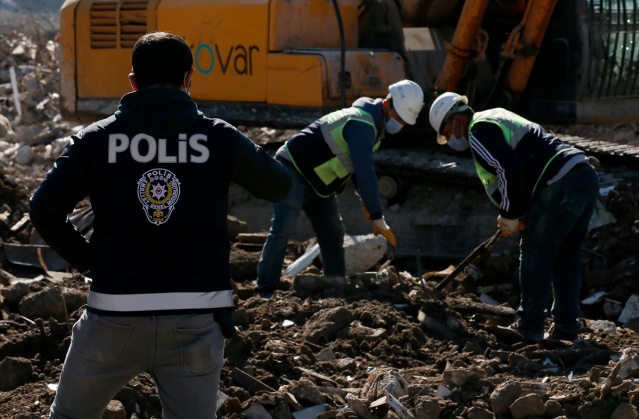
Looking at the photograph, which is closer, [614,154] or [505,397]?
[505,397]

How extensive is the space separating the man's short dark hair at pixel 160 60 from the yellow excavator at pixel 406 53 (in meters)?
6.34

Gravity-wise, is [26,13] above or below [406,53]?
below

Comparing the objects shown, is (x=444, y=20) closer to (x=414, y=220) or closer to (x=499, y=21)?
(x=499, y=21)

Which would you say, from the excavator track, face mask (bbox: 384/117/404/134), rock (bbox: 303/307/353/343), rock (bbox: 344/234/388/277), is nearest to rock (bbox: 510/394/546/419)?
rock (bbox: 303/307/353/343)

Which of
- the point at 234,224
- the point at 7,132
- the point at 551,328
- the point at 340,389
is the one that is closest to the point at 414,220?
the point at 234,224

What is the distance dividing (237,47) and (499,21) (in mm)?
2488

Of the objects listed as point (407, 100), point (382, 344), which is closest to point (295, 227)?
point (407, 100)

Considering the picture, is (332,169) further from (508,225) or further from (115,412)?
(115,412)

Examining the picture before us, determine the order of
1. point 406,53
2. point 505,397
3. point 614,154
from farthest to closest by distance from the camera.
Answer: point 614,154 → point 406,53 → point 505,397

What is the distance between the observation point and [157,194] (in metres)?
3.68

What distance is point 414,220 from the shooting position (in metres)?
10.8

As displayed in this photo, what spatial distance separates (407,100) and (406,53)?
9.13ft

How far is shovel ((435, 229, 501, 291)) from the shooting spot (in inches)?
322

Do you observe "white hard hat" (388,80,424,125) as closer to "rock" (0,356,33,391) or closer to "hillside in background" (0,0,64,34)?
"rock" (0,356,33,391)
